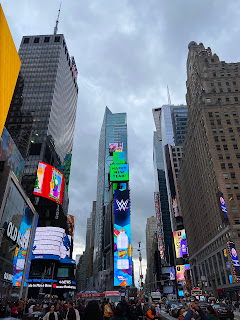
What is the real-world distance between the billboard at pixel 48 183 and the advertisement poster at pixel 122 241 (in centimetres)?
3927

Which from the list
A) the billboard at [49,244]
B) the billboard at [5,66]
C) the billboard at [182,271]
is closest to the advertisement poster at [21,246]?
the billboard at [5,66]

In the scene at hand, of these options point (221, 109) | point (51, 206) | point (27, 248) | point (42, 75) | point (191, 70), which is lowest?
point (27, 248)

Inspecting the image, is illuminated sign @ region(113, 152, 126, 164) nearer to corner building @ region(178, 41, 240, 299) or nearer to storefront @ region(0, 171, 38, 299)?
corner building @ region(178, 41, 240, 299)

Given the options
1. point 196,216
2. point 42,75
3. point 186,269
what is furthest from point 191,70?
point 186,269

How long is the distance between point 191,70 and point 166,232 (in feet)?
365

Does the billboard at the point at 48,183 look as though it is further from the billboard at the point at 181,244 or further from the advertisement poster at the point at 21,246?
the billboard at the point at 181,244

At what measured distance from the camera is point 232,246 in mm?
61906

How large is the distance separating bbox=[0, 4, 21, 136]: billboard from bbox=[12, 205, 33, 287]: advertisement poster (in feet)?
70.6

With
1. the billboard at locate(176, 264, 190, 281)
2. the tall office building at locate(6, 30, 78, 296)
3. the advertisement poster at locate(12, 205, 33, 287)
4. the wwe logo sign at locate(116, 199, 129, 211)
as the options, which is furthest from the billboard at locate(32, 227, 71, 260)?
the billboard at locate(176, 264, 190, 281)

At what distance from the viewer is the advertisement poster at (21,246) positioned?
3714cm

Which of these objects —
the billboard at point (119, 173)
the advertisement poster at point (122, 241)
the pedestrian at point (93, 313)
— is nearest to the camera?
the pedestrian at point (93, 313)

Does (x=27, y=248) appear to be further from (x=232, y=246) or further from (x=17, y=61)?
(x=232, y=246)

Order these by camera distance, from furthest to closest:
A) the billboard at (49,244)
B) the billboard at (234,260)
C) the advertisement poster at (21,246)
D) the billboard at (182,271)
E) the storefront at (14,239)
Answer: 1. the billboard at (182,271)
2. the billboard at (49,244)
3. the billboard at (234,260)
4. the advertisement poster at (21,246)
5. the storefront at (14,239)

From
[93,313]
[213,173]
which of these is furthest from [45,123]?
[93,313]
